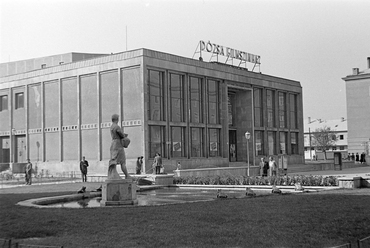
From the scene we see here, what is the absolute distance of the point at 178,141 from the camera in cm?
4669

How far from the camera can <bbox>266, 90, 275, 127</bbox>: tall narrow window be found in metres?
61.9

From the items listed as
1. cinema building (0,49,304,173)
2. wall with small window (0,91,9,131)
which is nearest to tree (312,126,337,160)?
cinema building (0,49,304,173)

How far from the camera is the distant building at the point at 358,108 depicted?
88.3 meters

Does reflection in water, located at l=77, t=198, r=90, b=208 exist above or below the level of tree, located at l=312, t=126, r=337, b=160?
below

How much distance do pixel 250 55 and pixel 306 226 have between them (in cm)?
5160

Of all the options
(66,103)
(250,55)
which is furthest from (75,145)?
(250,55)

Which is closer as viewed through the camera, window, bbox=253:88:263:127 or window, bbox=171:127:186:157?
window, bbox=171:127:186:157

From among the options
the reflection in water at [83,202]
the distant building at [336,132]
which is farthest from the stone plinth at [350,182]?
the distant building at [336,132]

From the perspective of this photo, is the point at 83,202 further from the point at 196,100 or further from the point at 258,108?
the point at 258,108

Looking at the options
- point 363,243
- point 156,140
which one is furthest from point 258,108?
point 363,243

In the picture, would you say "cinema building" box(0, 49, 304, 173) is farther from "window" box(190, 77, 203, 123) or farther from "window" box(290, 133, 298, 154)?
"window" box(290, 133, 298, 154)

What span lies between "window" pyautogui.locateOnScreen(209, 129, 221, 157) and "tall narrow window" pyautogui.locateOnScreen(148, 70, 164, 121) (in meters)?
8.29

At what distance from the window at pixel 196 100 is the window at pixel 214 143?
253 cm

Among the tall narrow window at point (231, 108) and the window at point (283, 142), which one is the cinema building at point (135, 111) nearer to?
the tall narrow window at point (231, 108)
